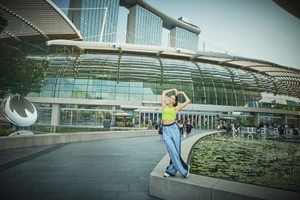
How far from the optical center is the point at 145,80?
116 feet

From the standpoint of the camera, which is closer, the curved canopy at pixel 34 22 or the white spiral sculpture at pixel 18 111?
the white spiral sculpture at pixel 18 111

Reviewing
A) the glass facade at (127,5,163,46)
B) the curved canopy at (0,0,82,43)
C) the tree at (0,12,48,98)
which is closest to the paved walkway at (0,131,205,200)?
the tree at (0,12,48,98)

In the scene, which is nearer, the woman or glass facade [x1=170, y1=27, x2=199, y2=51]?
the woman

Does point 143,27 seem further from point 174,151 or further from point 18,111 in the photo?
point 174,151

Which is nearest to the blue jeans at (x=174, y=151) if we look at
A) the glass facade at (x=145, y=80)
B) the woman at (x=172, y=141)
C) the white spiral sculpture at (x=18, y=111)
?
the woman at (x=172, y=141)

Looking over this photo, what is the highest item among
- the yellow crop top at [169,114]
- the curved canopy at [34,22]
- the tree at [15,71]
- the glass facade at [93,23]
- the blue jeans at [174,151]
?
the glass facade at [93,23]

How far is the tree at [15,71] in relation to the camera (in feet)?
60.0

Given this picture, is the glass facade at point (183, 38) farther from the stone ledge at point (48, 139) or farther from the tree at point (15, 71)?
the stone ledge at point (48, 139)

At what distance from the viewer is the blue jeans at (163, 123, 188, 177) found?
3.44 metres

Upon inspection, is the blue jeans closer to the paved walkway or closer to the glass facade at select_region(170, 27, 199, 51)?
the paved walkway

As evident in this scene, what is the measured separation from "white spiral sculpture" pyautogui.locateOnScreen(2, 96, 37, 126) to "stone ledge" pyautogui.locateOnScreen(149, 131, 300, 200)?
1077cm

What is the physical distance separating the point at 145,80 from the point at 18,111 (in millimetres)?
25932

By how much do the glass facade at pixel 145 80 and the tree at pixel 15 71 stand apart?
11681 mm

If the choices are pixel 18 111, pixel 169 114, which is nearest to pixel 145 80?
pixel 18 111
